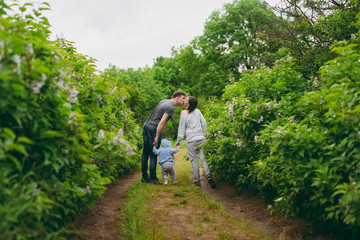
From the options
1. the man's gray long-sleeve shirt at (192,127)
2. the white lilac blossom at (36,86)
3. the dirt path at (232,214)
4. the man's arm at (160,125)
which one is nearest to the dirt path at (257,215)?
the dirt path at (232,214)

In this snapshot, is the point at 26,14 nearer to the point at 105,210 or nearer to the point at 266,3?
the point at 105,210

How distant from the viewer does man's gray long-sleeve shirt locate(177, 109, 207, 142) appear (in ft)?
24.3

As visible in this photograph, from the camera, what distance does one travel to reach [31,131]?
2.34m

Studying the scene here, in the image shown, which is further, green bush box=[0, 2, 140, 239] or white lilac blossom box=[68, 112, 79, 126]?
white lilac blossom box=[68, 112, 79, 126]

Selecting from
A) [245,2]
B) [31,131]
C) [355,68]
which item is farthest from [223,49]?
[31,131]

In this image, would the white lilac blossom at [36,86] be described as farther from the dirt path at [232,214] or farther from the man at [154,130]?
the man at [154,130]

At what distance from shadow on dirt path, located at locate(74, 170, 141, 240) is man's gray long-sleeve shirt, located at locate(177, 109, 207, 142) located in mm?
2100

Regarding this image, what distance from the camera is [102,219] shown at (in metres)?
4.69

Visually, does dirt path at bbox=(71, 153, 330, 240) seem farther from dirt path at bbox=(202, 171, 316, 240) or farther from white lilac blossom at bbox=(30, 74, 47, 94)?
white lilac blossom at bbox=(30, 74, 47, 94)

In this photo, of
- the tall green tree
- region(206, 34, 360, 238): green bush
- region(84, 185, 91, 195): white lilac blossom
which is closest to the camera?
region(84, 185, 91, 195): white lilac blossom

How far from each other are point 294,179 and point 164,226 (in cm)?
191

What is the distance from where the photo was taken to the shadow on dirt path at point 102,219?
393 centimetres

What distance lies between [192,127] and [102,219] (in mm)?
3507

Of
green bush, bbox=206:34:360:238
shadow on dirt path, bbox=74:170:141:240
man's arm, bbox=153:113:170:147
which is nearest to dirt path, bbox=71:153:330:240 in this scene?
shadow on dirt path, bbox=74:170:141:240
